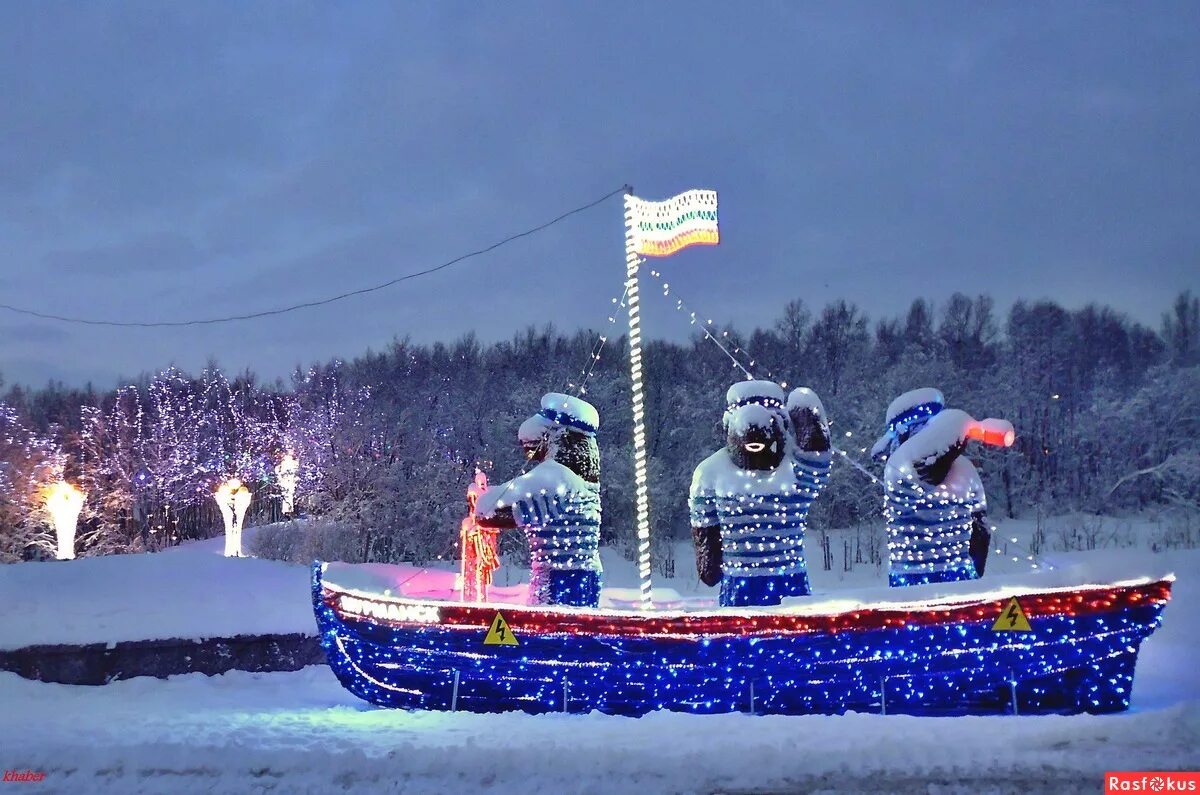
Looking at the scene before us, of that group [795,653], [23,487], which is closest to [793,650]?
[795,653]

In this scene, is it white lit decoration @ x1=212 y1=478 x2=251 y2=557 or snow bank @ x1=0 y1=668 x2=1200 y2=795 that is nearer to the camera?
snow bank @ x1=0 y1=668 x2=1200 y2=795

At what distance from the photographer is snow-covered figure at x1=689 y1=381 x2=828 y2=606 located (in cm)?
747

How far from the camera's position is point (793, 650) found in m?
6.74

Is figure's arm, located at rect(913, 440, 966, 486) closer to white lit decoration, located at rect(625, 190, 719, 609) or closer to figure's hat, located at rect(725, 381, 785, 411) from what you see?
figure's hat, located at rect(725, 381, 785, 411)

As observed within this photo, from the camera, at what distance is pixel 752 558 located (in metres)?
7.48

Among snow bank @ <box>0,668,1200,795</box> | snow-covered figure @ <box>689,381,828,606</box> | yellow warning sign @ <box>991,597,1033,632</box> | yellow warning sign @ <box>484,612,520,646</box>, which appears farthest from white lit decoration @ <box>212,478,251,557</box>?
yellow warning sign @ <box>991,597,1033,632</box>

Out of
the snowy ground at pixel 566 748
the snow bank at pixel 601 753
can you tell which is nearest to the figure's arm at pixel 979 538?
the snowy ground at pixel 566 748

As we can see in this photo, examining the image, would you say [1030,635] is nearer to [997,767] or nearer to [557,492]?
[997,767]

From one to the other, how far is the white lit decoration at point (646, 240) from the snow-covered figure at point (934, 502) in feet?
6.82

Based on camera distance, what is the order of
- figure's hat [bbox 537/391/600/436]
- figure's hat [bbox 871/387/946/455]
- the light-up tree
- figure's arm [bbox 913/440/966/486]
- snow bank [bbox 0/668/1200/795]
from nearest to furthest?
snow bank [bbox 0/668/1200/795] → figure's arm [bbox 913/440/966/486] → figure's hat [bbox 871/387/946/455] → figure's hat [bbox 537/391/600/436] → the light-up tree

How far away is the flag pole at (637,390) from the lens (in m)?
7.75

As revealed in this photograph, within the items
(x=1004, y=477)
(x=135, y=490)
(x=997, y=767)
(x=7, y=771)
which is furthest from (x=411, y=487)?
(x=997, y=767)

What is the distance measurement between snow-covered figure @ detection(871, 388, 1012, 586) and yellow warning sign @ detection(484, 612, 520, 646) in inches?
122

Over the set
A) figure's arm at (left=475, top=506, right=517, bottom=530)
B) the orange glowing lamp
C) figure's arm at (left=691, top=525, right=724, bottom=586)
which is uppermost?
the orange glowing lamp
